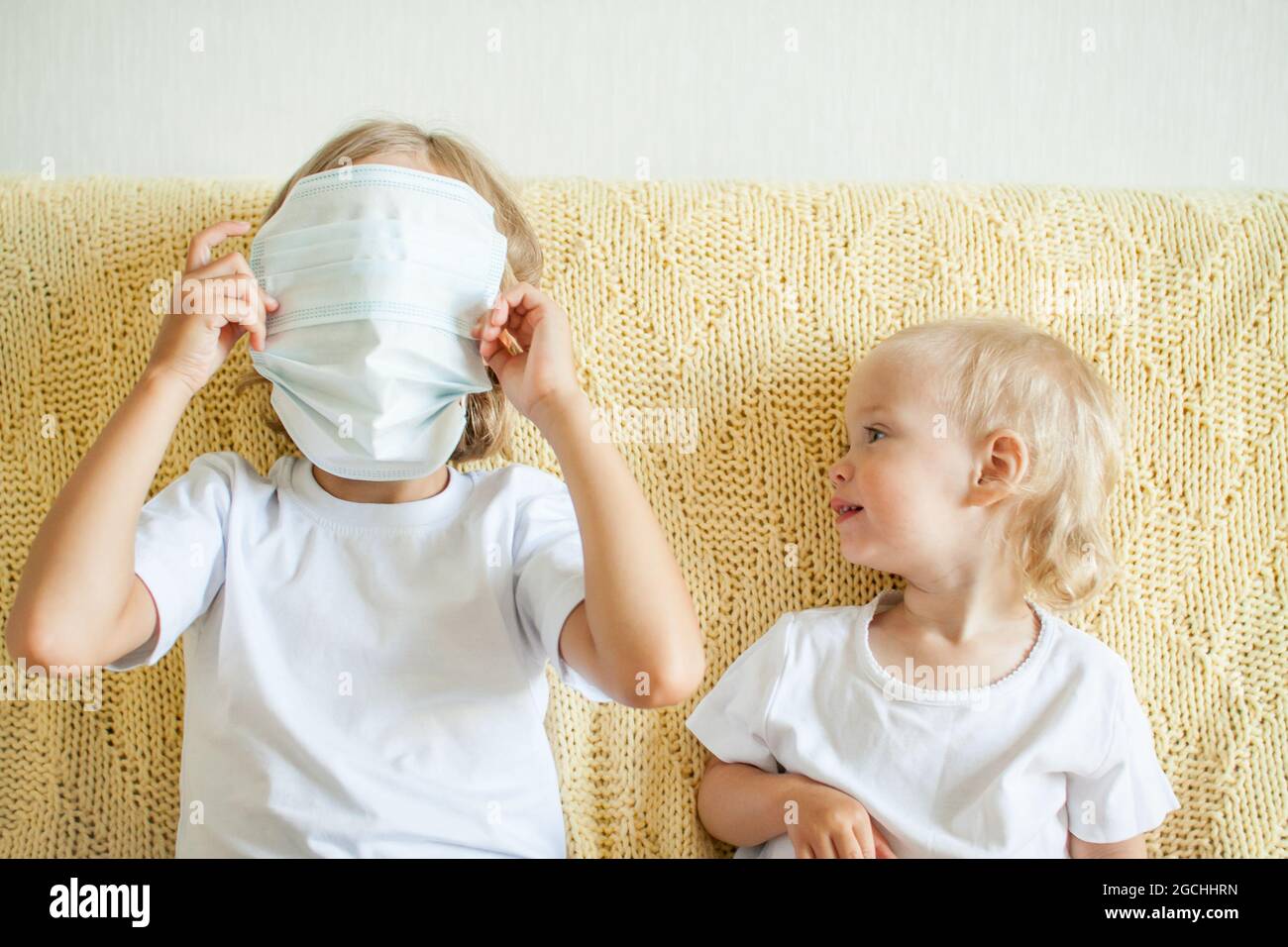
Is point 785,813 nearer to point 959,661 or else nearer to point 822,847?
point 822,847

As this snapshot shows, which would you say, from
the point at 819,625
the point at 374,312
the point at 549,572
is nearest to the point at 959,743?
the point at 819,625

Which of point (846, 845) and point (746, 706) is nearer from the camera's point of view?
point (846, 845)

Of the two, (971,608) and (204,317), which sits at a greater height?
(204,317)

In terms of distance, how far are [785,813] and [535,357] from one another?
52 cm

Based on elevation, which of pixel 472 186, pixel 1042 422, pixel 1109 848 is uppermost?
pixel 472 186

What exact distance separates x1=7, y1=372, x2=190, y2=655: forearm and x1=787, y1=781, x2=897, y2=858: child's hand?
657mm

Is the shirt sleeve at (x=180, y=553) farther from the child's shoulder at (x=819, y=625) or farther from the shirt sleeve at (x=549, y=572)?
the child's shoulder at (x=819, y=625)

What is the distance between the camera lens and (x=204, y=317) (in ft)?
2.95

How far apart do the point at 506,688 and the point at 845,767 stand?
0.36 metres

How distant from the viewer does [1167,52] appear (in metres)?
1.43

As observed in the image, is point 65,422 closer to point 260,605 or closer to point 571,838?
point 260,605

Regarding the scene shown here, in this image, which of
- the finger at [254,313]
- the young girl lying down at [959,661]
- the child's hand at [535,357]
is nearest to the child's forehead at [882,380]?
the young girl lying down at [959,661]

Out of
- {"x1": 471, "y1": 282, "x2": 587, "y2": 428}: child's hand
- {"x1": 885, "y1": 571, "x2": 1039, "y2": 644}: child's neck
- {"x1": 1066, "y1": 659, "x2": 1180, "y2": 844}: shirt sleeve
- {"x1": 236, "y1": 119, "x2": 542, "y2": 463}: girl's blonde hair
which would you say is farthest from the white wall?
{"x1": 1066, "y1": 659, "x2": 1180, "y2": 844}: shirt sleeve

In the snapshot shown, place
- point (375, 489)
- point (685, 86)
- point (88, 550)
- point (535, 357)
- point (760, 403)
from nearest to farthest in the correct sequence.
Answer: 1. point (88, 550)
2. point (535, 357)
3. point (375, 489)
4. point (760, 403)
5. point (685, 86)
